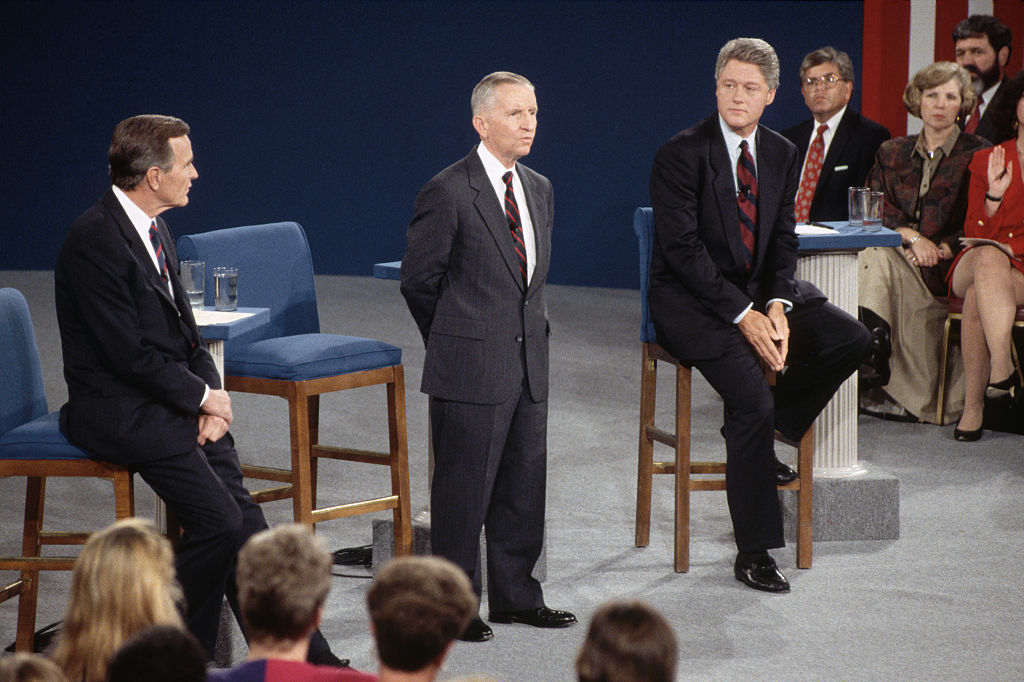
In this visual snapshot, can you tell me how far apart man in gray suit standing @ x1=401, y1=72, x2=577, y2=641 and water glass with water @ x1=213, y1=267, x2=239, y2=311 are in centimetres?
48

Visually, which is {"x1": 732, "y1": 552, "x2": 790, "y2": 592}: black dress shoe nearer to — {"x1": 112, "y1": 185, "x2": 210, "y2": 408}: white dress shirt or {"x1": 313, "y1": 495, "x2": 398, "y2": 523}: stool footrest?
{"x1": 313, "y1": 495, "x2": 398, "y2": 523}: stool footrest

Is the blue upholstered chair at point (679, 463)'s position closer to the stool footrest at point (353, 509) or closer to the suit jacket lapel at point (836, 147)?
the stool footrest at point (353, 509)

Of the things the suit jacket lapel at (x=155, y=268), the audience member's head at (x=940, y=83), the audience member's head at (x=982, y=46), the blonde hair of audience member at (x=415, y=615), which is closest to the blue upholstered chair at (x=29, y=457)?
the suit jacket lapel at (x=155, y=268)

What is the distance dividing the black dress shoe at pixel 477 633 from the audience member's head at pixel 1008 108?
3.37 meters

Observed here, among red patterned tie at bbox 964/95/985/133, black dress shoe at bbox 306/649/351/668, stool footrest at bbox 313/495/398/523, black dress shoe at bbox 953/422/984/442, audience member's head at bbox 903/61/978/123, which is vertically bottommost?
black dress shoe at bbox 953/422/984/442

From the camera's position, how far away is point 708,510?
4.38 metres

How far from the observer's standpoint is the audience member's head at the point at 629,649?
146cm

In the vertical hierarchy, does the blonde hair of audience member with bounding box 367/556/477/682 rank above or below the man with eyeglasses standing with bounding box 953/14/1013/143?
below

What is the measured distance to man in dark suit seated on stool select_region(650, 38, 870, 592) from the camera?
364cm

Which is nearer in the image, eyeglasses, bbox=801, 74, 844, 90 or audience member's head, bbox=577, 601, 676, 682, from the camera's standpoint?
audience member's head, bbox=577, 601, 676, 682

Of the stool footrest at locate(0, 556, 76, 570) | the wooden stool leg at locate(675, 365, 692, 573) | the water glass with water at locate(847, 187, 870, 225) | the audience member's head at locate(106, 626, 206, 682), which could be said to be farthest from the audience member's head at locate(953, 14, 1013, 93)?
the audience member's head at locate(106, 626, 206, 682)

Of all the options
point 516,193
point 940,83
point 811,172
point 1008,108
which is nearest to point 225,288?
point 516,193

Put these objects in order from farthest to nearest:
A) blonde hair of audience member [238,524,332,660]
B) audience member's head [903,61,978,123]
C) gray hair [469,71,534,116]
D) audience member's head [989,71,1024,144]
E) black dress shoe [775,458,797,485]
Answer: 1. audience member's head [903,61,978,123]
2. audience member's head [989,71,1024,144]
3. black dress shoe [775,458,797,485]
4. gray hair [469,71,534,116]
5. blonde hair of audience member [238,524,332,660]

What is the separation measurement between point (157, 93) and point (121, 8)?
690 mm
